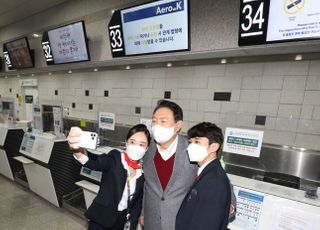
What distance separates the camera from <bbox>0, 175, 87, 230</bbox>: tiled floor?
8.26 feet

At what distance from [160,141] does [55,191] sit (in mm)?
2288

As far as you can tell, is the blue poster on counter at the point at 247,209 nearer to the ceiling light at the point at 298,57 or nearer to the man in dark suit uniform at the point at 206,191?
the man in dark suit uniform at the point at 206,191

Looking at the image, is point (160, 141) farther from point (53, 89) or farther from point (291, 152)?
point (53, 89)

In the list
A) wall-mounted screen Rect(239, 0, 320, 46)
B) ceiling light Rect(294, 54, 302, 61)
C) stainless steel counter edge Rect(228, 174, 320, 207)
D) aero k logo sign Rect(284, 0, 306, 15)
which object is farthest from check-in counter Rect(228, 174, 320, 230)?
ceiling light Rect(294, 54, 302, 61)

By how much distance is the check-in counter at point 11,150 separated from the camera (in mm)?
3590

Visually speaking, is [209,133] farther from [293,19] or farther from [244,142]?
[293,19]

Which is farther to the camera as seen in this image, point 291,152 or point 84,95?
point 84,95

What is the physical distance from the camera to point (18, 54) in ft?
15.3

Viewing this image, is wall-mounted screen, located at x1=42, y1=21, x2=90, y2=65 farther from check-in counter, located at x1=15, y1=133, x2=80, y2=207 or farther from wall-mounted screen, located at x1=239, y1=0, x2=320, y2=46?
wall-mounted screen, located at x1=239, y1=0, x2=320, y2=46

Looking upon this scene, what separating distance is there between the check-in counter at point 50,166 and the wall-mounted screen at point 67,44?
1.42 meters

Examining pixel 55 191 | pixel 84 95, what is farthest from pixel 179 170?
pixel 84 95

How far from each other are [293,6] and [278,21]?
132mm

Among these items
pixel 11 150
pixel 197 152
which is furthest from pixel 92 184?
pixel 11 150

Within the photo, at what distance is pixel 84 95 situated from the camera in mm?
4258
